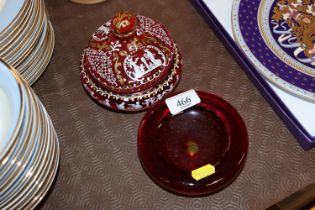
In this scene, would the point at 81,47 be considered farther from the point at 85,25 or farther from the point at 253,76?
the point at 253,76

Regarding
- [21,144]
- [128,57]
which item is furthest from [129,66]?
[21,144]

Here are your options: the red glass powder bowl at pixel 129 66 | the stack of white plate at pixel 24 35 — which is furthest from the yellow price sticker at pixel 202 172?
the stack of white plate at pixel 24 35

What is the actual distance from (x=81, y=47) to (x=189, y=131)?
342 mm

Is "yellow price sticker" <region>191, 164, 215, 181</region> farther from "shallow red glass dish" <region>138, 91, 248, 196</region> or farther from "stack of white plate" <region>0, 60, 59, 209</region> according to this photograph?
"stack of white plate" <region>0, 60, 59, 209</region>

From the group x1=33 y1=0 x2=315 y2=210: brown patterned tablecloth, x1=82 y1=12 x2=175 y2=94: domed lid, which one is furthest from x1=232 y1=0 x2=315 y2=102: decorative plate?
x1=82 y1=12 x2=175 y2=94: domed lid

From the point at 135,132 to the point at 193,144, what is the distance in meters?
0.13

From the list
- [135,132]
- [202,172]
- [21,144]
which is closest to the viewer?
[21,144]

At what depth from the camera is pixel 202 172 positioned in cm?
66

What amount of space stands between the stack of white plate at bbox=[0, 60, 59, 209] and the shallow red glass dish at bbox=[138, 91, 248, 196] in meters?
0.18

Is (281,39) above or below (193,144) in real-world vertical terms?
above

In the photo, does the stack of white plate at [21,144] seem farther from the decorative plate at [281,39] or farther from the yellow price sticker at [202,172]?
the decorative plate at [281,39]

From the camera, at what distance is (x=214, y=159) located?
691 millimetres

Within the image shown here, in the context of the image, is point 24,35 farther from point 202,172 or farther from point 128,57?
point 202,172

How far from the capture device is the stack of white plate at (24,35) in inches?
26.3
